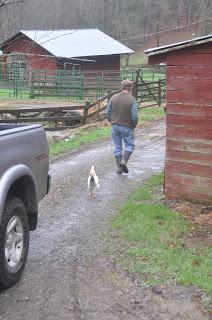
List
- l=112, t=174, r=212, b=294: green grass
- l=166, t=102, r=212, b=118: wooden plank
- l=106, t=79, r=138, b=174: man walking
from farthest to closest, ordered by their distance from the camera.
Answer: l=106, t=79, r=138, b=174: man walking, l=166, t=102, r=212, b=118: wooden plank, l=112, t=174, r=212, b=294: green grass

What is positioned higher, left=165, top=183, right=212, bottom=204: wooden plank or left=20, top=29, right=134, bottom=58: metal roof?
left=20, top=29, right=134, bottom=58: metal roof

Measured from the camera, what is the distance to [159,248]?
6012mm

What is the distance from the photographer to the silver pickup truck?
4.64 metres

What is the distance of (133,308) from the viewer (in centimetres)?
456

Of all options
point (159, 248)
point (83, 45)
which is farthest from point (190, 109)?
point (83, 45)

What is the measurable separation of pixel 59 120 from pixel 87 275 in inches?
507

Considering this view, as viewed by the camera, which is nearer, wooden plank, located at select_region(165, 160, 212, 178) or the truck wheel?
the truck wheel

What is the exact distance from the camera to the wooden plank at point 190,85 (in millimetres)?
7569

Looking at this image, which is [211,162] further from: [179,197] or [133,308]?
[133,308]

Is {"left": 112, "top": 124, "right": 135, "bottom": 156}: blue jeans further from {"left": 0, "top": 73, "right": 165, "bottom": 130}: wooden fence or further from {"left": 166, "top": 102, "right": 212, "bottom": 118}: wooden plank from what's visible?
{"left": 0, "top": 73, "right": 165, "bottom": 130}: wooden fence

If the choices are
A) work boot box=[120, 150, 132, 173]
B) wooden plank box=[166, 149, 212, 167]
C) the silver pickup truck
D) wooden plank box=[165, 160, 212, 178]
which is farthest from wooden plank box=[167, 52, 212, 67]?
the silver pickup truck

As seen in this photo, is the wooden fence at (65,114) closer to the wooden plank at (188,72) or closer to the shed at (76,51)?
the wooden plank at (188,72)

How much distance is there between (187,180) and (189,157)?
1.20ft

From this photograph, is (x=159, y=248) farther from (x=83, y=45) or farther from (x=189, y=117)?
(x=83, y=45)
